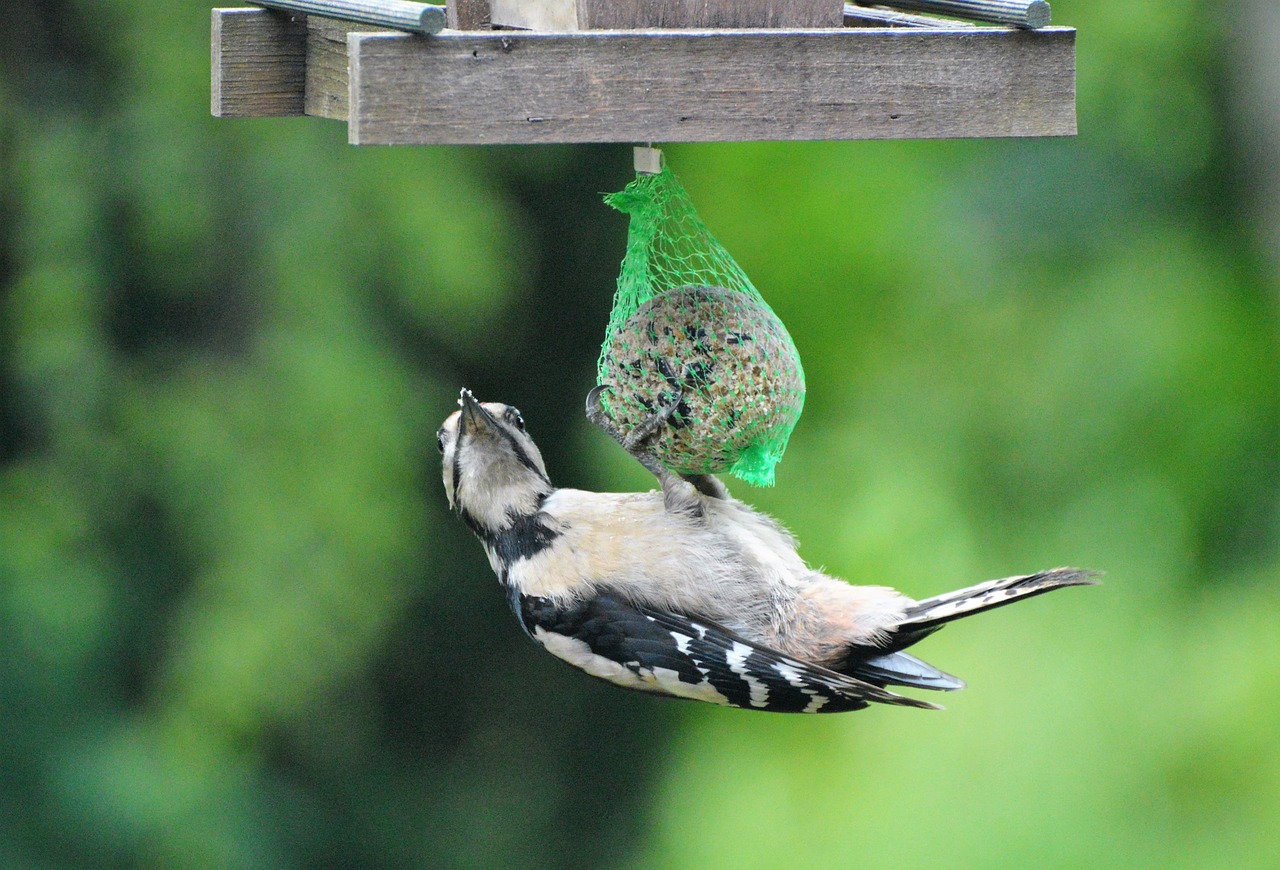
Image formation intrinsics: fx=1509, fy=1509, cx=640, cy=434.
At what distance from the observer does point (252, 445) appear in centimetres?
514

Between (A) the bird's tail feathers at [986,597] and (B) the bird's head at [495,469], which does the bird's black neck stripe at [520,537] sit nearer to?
(B) the bird's head at [495,469]

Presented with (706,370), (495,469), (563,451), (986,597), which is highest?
(706,370)

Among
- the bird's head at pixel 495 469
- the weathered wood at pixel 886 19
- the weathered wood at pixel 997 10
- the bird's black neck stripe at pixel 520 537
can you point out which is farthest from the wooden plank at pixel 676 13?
the bird's black neck stripe at pixel 520 537

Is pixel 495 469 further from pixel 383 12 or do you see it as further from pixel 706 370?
pixel 383 12

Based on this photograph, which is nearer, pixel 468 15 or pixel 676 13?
pixel 676 13

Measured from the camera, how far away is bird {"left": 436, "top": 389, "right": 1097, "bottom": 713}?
2713 millimetres

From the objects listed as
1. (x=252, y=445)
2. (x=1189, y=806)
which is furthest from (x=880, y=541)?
(x=252, y=445)

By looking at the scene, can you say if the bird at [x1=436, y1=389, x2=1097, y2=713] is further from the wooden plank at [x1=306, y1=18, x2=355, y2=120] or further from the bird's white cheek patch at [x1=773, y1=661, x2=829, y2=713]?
the wooden plank at [x1=306, y1=18, x2=355, y2=120]

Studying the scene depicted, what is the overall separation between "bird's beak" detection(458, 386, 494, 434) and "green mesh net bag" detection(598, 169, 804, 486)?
0.79ft

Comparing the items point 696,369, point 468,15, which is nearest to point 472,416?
point 696,369

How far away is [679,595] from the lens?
112 inches

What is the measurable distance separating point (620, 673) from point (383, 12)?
1.26 meters

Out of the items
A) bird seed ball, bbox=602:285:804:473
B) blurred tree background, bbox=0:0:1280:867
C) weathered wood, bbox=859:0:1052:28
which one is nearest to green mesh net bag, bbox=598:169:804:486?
bird seed ball, bbox=602:285:804:473

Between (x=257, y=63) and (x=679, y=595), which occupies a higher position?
(x=257, y=63)
